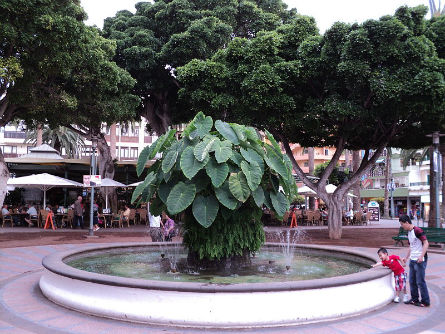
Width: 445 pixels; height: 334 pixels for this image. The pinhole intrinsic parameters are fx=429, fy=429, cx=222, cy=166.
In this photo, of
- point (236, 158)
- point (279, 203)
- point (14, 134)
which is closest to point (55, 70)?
point (236, 158)

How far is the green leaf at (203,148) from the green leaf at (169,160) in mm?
456

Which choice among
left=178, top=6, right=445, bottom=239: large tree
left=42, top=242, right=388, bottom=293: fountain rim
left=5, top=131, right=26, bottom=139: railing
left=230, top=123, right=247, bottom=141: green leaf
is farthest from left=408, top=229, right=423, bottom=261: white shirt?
left=5, top=131, right=26, bottom=139: railing

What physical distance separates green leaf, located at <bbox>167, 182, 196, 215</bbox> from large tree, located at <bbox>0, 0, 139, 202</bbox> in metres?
9.85

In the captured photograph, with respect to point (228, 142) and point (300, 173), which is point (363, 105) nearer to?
point (300, 173)

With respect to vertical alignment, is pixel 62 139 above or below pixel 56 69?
above

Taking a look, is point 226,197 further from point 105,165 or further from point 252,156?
point 105,165

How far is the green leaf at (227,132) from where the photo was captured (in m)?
7.78

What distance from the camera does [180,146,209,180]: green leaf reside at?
7160mm

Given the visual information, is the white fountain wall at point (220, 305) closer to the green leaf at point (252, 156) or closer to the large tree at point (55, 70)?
the green leaf at point (252, 156)

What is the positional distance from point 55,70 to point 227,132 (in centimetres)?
1105

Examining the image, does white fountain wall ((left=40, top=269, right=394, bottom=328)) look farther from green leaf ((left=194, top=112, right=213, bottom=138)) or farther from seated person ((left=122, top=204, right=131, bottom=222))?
seated person ((left=122, top=204, right=131, bottom=222))

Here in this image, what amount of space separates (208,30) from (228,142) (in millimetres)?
16035

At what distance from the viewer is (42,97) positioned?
17.8 m

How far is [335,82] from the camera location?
17.2 meters
